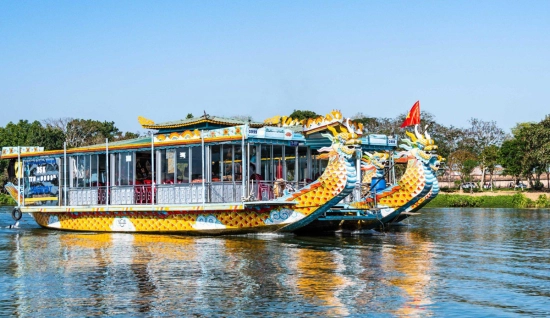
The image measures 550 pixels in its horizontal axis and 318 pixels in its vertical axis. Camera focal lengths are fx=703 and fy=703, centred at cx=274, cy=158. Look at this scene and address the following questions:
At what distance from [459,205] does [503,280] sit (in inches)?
1419

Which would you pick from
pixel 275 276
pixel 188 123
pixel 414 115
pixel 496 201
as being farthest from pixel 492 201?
pixel 275 276

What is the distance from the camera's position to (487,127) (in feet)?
219

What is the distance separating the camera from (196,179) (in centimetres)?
2166

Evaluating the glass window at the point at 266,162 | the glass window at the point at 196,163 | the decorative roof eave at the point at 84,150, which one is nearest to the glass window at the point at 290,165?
the glass window at the point at 266,162

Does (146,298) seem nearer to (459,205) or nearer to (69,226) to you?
(69,226)

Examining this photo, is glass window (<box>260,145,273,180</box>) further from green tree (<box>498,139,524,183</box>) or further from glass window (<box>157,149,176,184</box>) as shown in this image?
green tree (<box>498,139,524,183</box>)

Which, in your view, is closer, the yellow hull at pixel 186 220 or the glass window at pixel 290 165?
the yellow hull at pixel 186 220

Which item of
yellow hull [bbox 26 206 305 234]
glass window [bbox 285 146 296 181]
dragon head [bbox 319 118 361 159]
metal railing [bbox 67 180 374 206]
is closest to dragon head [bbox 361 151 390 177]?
metal railing [bbox 67 180 374 206]

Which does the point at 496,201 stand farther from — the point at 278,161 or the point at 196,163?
the point at 196,163

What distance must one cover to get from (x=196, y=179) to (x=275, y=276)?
860 centimetres

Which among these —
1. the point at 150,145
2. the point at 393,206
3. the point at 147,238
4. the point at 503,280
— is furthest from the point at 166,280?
the point at 393,206

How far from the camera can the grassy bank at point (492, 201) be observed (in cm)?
4463

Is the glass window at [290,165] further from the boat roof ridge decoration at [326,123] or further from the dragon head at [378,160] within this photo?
the dragon head at [378,160]

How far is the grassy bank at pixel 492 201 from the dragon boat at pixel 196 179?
24.3 metres
